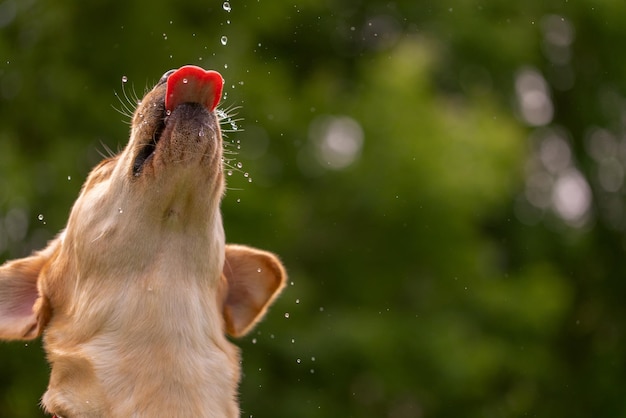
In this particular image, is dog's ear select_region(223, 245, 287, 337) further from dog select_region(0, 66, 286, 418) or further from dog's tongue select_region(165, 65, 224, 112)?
dog's tongue select_region(165, 65, 224, 112)

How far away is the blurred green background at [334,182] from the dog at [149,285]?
536cm

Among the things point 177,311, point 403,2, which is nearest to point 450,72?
point 403,2

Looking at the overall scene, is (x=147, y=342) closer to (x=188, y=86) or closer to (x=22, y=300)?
(x=22, y=300)

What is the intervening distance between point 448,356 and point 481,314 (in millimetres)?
1254

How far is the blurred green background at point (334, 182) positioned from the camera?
11.4 metres

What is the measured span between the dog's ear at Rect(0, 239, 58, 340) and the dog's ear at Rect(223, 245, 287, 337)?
0.77m

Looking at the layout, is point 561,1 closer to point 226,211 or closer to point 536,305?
point 536,305

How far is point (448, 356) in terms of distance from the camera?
41.6ft

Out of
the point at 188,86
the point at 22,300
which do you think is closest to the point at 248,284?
the point at 22,300

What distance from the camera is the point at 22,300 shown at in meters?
4.89

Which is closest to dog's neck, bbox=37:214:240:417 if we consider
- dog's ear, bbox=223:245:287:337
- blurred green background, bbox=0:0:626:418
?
dog's ear, bbox=223:245:287:337

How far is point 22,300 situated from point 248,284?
96cm

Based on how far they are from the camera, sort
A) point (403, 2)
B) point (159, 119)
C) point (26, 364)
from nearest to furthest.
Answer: point (159, 119) < point (26, 364) < point (403, 2)

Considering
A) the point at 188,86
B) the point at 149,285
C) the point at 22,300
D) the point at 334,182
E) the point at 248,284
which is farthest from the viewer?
the point at 334,182
